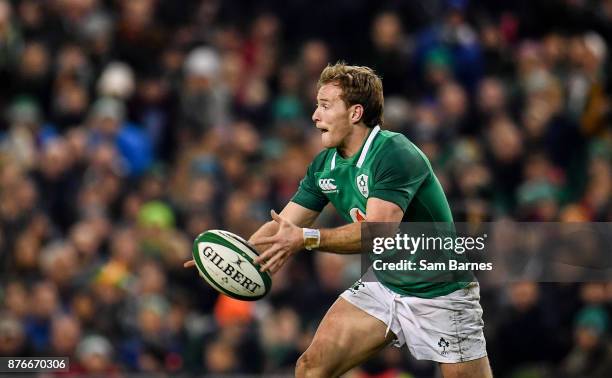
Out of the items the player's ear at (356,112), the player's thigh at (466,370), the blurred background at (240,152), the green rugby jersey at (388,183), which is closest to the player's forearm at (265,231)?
the green rugby jersey at (388,183)

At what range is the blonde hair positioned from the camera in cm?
815

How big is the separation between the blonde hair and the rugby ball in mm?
1069

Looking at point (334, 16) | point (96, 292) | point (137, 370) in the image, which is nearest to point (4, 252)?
point (96, 292)

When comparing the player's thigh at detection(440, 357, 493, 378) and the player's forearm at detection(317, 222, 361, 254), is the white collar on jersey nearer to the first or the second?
the player's forearm at detection(317, 222, 361, 254)

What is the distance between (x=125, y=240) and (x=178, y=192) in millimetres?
1247

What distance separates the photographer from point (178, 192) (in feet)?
48.5

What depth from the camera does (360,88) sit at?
26.7 feet

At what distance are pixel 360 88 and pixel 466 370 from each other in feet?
5.90

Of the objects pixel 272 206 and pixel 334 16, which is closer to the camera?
pixel 272 206

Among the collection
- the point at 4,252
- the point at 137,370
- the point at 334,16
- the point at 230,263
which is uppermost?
the point at 334,16

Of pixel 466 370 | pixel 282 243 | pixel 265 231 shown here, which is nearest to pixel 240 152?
pixel 265 231

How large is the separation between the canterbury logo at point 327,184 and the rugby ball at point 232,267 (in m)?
0.59

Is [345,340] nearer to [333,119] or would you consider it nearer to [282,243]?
[282,243]

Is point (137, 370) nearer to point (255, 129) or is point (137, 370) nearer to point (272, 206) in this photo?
point (272, 206)
